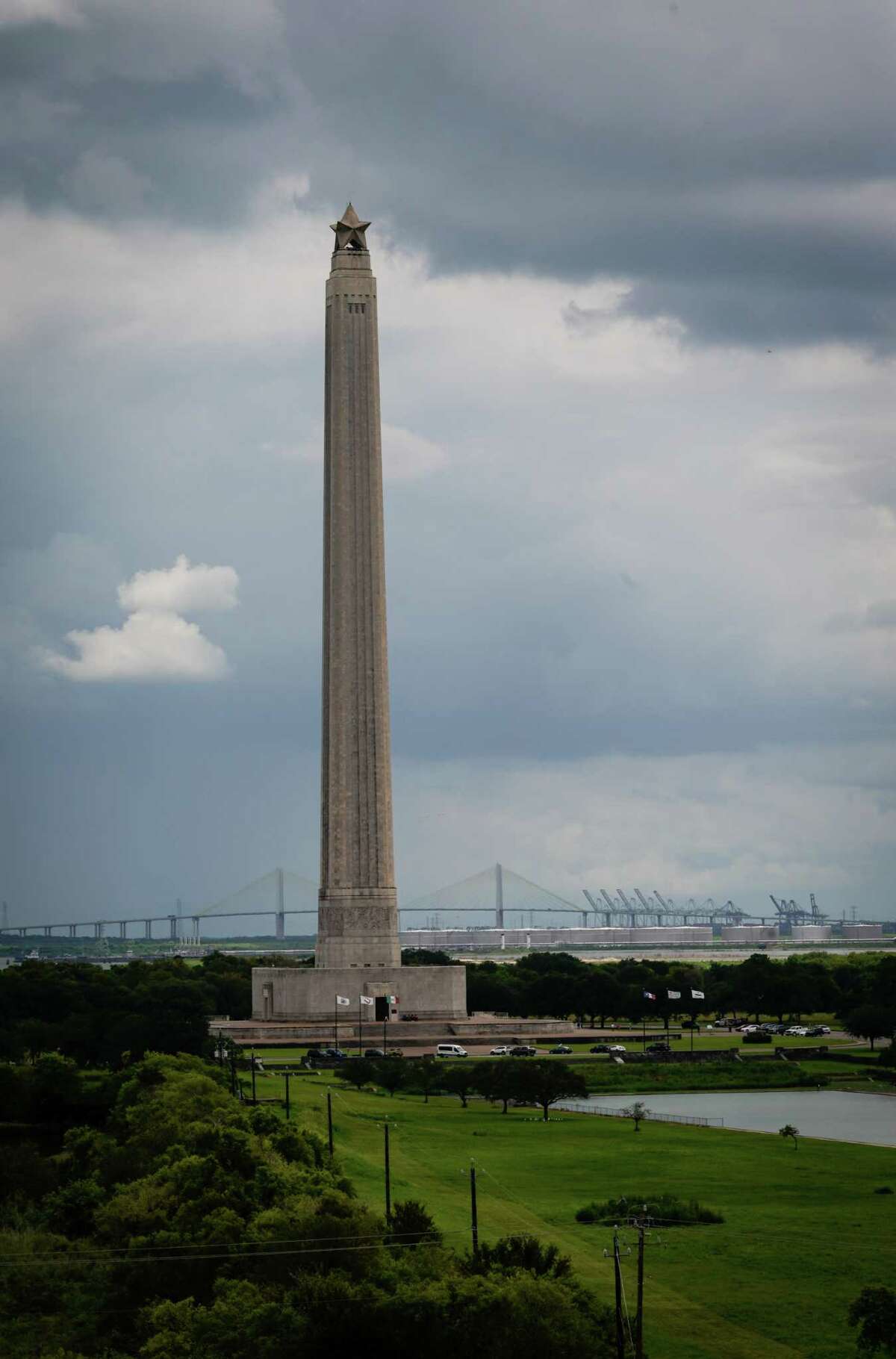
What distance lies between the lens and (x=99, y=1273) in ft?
93.7

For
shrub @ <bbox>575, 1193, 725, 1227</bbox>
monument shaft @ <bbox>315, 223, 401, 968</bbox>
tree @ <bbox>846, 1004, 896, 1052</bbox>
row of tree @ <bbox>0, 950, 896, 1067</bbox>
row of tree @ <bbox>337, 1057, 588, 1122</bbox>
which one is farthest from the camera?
tree @ <bbox>846, 1004, 896, 1052</bbox>

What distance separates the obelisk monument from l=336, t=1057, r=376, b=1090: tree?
1363 cm

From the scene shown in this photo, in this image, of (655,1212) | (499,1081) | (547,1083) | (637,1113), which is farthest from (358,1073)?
(655,1212)

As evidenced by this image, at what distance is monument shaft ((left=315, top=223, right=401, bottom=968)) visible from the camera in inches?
2955

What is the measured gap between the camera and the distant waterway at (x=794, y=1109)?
2019 inches

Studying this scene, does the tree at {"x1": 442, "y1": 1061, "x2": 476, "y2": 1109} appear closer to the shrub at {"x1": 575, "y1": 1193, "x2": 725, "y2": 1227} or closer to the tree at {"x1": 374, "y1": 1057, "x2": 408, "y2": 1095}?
the tree at {"x1": 374, "y1": 1057, "x2": 408, "y2": 1095}

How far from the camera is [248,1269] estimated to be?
27.0 meters

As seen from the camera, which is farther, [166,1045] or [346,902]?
[346,902]

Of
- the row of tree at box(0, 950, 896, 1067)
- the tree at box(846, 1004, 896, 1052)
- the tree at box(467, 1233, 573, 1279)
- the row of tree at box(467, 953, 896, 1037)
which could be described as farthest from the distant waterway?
the tree at box(467, 1233, 573, 1279)

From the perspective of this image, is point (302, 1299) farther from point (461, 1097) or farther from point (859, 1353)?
point (461, 1097)

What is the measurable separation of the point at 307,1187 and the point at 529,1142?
713 inches

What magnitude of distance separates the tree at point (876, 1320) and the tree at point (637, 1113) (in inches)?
939

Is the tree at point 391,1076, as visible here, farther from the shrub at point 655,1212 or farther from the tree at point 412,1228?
the tree at point 412,1228

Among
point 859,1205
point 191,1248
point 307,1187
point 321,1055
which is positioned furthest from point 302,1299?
point 321,1055
